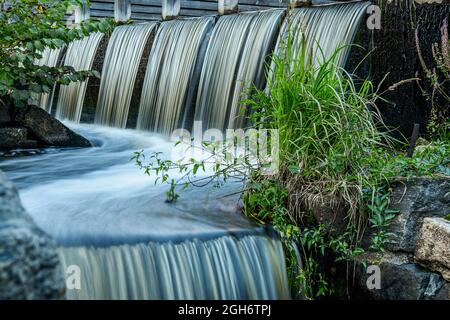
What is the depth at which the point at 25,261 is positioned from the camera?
155cm

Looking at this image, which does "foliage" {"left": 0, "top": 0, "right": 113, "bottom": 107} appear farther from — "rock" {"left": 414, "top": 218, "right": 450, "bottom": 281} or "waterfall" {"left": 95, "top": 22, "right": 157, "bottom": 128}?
"rock" {"left": 414, "top": 218, "right": 450, "bottom": 281}

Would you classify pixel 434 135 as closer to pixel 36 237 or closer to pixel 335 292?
pixel 335 292

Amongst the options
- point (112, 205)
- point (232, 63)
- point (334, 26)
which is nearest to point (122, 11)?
point (232, 63)

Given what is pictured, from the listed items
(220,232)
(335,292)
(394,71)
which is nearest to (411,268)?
(335,292)

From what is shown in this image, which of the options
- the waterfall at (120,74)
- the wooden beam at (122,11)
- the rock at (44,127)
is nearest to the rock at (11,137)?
the rock at (44,127)

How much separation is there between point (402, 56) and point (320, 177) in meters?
2.72

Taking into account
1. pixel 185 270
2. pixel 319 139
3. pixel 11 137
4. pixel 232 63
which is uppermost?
pixel 232 63

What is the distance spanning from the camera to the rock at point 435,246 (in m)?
3.05

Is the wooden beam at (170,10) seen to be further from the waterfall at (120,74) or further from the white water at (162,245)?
the white water at (162,245)

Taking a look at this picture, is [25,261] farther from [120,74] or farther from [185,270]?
[120,74]

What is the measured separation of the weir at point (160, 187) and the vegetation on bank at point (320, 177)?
0.61 ft

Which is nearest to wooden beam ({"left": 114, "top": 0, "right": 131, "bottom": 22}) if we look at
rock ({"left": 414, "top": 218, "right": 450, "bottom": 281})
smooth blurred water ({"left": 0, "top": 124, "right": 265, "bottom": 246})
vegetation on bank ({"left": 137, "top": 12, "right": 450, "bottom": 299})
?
smooth blurred water ({"left": 0, "top": 124, "right": 265, "bottom": 246})

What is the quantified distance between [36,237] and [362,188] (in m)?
2.27

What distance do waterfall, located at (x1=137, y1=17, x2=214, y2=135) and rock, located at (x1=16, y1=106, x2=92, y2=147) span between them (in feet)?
5.42
